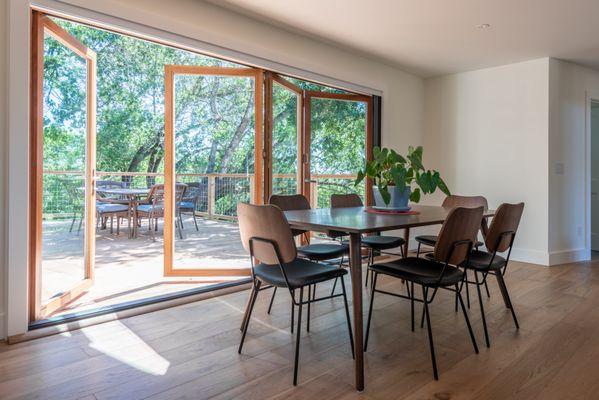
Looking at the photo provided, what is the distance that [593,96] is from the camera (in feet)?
16.5

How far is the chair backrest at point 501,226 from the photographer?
92.7 inches

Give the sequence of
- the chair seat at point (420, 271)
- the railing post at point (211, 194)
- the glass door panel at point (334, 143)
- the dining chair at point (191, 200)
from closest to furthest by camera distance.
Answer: the chair seat at point (420, 271)
the railing post at point (211, 194)
the dining chair at point (191, 200)
the glass door panel at point (334, 143)

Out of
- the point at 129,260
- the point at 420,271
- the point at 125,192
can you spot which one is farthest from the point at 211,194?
the point at 420,271

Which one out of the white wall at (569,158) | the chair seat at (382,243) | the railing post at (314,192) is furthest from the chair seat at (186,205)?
the white wall at (569,158)

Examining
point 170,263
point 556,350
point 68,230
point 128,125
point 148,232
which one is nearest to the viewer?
point 556,350

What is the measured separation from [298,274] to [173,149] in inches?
83.8

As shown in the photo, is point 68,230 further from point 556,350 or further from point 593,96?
point 593,96

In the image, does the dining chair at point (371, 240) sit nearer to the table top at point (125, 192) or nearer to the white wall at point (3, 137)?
the white wall at point (3, 137)

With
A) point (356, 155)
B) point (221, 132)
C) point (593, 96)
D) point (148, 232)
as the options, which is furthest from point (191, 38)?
point (593, 96)

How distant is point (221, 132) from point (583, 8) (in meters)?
3.17

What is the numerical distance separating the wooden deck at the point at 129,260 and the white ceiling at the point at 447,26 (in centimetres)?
202

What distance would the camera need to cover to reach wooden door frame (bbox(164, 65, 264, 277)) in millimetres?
3609

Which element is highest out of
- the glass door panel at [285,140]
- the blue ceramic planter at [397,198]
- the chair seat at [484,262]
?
the glass door panel at [285,140]

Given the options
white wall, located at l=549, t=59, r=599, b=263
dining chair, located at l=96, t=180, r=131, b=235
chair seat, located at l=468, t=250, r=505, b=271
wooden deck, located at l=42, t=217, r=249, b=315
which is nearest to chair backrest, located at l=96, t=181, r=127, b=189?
dining chair, located at l=96, t=180, r=131, b=235
